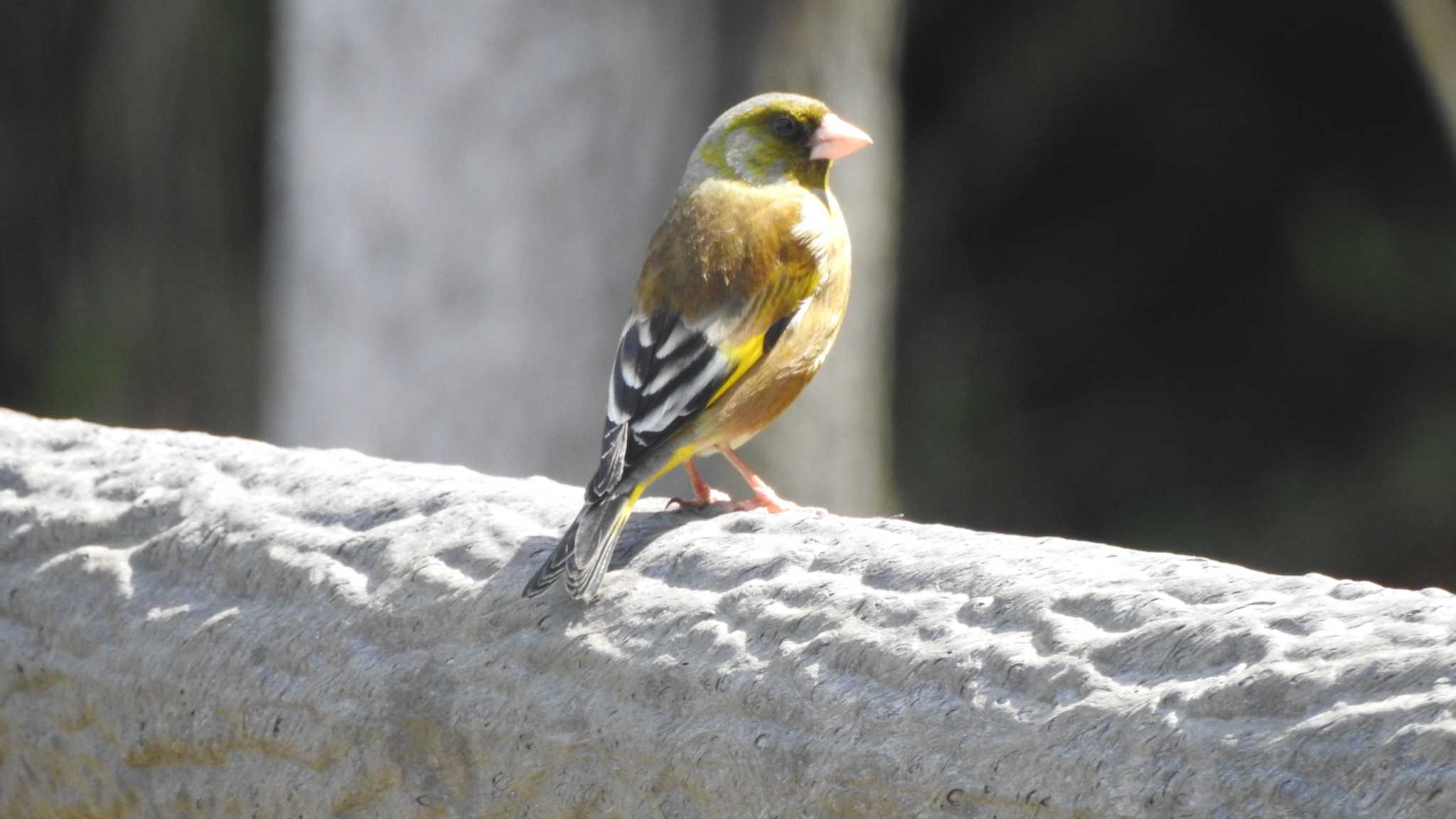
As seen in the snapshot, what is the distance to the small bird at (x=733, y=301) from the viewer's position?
2.06 m

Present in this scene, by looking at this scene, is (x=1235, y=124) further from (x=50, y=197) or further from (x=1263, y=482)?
(x=50, y=197)

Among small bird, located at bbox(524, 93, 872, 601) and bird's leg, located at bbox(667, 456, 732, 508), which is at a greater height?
small bird, located at bbox(524, 93, 872, 601)

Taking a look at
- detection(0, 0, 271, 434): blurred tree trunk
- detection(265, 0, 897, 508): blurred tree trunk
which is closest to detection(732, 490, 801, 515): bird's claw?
detection(265, 0, 897, 508): blurred tree trunk

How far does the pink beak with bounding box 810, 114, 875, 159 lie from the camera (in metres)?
2.63

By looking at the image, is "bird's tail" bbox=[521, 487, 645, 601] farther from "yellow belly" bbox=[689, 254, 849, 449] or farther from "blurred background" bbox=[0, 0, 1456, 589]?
"blurred background" bbox=[0, 0, 1456, 589]

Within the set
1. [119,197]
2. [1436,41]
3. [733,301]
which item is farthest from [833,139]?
[119,197]

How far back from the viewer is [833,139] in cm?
265

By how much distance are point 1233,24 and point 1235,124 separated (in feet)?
1.08

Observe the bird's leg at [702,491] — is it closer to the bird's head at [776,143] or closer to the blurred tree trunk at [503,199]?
Answer: the bird's head at [776,143]

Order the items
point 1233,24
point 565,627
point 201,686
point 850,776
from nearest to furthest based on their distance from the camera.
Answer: point 850,776 < point 565,627 < point 201,686 < point 1233,24

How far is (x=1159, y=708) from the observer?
4.04 feet

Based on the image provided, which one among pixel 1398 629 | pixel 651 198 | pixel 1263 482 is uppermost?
pixel 651 198

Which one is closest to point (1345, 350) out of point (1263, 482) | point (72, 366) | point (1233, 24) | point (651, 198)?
point (1263, 482)

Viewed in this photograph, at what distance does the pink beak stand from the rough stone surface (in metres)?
0.90
